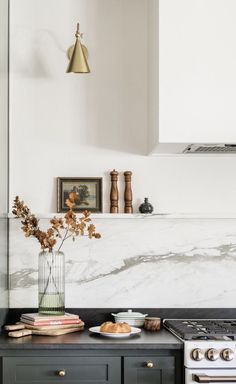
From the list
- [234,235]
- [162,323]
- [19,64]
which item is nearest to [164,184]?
[234,235]

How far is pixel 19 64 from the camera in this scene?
4.21 metres

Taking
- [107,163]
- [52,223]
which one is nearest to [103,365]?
[52,223]

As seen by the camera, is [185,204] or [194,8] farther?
[185,204]

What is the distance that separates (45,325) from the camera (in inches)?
148

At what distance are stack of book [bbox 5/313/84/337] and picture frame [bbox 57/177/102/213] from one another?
606 mm

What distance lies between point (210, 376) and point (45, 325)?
2.71ft

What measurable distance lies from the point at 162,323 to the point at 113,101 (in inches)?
47.3

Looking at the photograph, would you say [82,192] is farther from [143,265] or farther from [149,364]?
[149,364]

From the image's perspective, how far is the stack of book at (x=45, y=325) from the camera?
373 cm

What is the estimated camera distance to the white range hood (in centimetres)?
374

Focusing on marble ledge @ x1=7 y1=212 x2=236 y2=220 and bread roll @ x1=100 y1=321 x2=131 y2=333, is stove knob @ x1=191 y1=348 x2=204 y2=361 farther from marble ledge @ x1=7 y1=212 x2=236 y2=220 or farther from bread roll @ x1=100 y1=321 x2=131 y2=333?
marble ledge @ x1=7 y1=212 x2=236 y2=220

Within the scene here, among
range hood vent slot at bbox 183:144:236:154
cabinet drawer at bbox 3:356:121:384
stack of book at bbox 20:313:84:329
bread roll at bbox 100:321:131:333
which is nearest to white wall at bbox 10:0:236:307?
range hood vent slot at bbox 183:144:236:154

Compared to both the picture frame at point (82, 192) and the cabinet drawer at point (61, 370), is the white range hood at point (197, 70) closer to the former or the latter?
the picture frame at point (82, 192)

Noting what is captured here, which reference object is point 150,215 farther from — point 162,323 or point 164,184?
point 162,323
